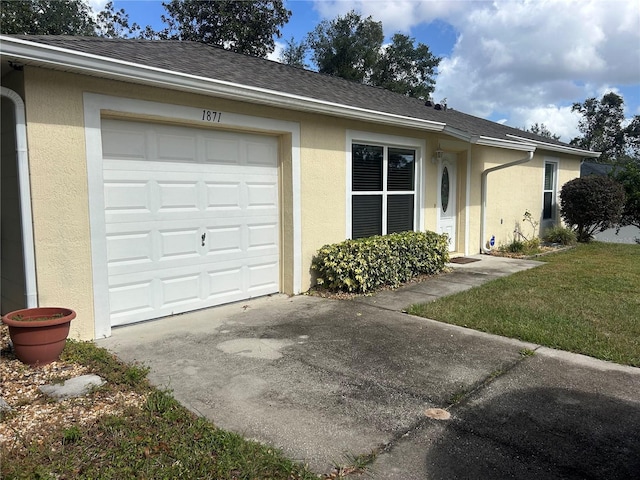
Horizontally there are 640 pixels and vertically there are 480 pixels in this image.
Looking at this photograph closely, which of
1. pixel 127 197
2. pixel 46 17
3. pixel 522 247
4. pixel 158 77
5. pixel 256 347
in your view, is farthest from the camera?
pixel 46 17

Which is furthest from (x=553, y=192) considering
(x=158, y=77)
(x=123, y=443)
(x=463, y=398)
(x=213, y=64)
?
(x=123, y=443)

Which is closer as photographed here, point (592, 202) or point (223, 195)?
point (223, 195)

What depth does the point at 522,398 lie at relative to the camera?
347cm

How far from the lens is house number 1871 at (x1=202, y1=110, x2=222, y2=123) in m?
5.56

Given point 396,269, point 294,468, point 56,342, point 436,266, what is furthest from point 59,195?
point 436,266

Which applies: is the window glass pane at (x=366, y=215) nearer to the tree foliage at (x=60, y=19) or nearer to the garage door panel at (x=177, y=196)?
the garage door panel at (x=177, y=196)

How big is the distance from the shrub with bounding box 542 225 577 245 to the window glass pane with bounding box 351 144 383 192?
7163 mm

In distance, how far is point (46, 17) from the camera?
923 inches

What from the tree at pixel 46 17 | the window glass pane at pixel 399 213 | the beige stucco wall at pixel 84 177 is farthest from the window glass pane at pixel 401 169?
the tree at pixel 46 17

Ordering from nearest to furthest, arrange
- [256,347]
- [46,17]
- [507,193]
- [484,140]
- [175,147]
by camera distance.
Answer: [256,347] < [175,147] < [484,140] < [507,193] < [46,17]

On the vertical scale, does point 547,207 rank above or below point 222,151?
below

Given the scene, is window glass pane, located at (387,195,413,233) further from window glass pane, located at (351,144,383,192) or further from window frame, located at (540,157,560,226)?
window frame, located at (540,157,560,226)

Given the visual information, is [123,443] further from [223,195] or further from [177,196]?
[223,195]

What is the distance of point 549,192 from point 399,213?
743 cm
